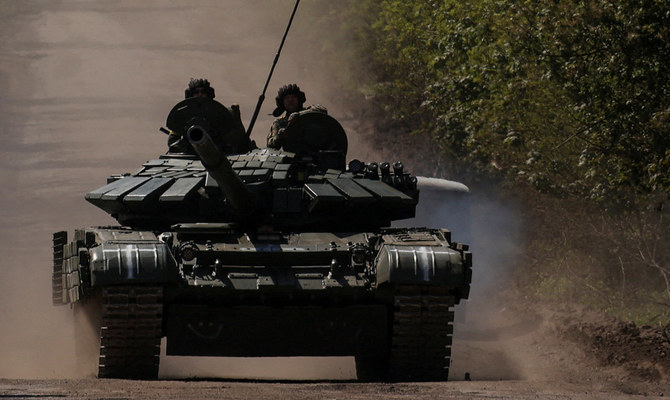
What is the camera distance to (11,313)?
85.4 feet

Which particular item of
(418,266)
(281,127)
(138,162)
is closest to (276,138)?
(281,127)

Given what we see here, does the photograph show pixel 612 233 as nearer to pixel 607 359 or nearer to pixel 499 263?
pixel 499 263

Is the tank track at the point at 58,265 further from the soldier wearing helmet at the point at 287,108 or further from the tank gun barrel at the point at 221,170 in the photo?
the tank gun barrel at the point at 221,170

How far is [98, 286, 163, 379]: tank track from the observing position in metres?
16.8

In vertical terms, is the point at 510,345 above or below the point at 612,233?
below

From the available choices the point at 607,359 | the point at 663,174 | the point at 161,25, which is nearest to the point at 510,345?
the point at 607,359

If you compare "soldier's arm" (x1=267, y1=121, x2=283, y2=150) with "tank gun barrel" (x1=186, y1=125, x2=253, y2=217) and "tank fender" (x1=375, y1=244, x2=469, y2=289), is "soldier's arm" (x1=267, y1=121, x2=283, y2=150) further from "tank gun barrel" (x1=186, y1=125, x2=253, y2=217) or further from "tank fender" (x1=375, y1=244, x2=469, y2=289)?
"tank fender" (x1=375, y1=244, x2=469, y2=289)

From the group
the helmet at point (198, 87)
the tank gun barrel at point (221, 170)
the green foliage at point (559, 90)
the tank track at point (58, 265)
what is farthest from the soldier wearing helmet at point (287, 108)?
the green foliage at point (559, 90)

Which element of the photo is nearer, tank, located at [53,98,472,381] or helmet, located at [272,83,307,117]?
tank, located at [53,98,472,381]

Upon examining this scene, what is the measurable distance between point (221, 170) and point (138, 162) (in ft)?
79.4

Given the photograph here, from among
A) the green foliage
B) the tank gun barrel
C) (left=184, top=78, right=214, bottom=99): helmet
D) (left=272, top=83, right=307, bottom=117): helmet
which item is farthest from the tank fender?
(left=184, top=78, right=214, bottom=99): helmet

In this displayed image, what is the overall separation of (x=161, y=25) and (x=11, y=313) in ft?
113

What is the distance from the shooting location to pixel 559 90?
25.5 metres

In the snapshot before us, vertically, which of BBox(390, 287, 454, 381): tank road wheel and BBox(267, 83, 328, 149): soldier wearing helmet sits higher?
BBox(267, 83, 328, 149): soldier wearing helmet
